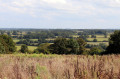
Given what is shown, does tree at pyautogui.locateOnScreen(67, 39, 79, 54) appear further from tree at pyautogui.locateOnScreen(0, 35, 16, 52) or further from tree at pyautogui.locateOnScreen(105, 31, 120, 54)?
tree at pyautogui.locateOnScreen(0, 35, 16, 52)

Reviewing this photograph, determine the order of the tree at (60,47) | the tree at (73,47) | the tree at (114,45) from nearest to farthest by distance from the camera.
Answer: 1. the tree at (114,45)
2. the tree at (60,47)
3. the tree at (73,47)

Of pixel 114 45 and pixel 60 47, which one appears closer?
pixel 114 45

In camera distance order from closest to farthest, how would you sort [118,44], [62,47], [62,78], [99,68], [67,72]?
[62,78]
[67,72]
[99,68]
[118,44]
[62,47]

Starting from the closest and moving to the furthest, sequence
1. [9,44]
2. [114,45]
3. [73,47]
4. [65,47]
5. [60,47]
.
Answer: [114,45]
[9,44]
[65,47]
[60,47]
[73,47]

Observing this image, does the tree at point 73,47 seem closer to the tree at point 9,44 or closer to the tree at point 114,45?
the tree at point 114,45

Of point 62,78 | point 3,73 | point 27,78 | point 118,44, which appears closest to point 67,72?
point 62,78

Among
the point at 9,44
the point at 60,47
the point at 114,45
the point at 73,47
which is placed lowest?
the point at 73,47

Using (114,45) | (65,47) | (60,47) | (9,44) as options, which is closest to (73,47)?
(65,47)

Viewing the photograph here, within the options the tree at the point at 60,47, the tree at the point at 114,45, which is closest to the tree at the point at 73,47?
the tree at the point at 60,47

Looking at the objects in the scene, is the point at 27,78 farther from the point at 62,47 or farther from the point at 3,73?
the point at 62,47

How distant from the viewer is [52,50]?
5791cm

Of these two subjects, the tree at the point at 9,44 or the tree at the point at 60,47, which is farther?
the tree at the point at 60,47

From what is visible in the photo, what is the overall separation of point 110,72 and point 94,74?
0.57 m

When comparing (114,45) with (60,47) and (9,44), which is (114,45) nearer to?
(60,47)
